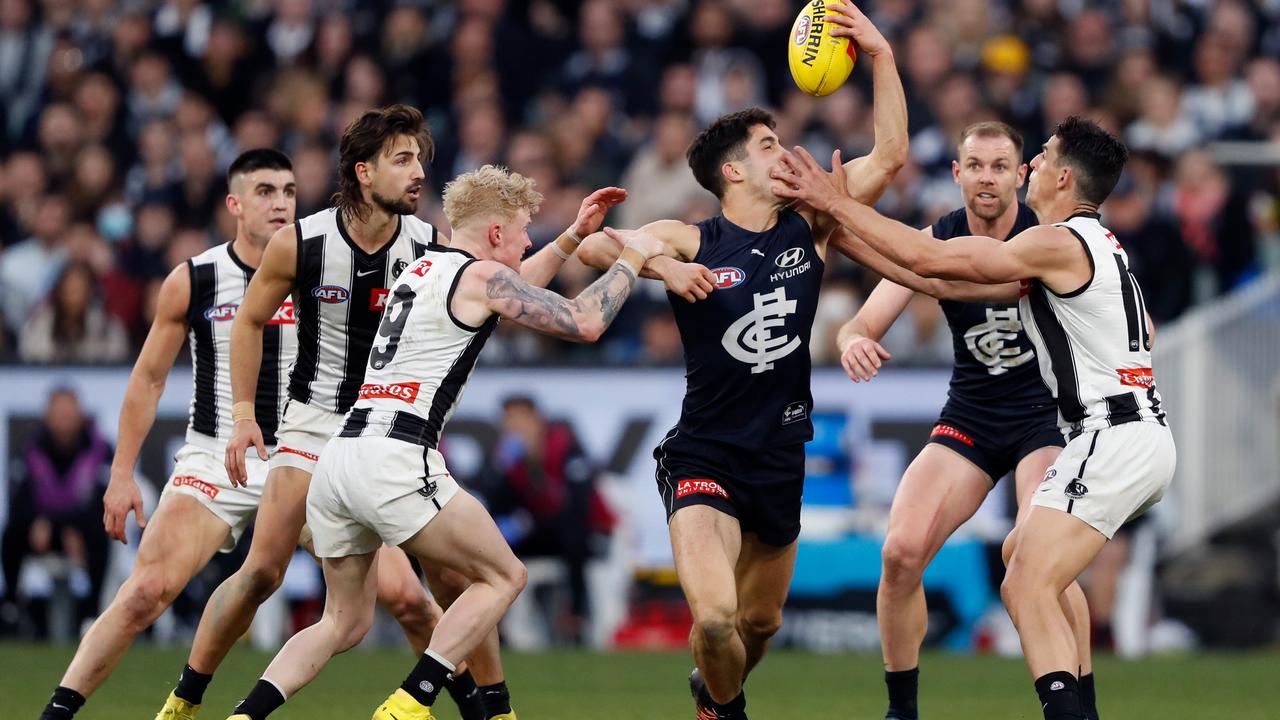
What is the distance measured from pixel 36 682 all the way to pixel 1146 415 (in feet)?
23.2

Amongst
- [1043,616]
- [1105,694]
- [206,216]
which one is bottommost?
[1105,694]

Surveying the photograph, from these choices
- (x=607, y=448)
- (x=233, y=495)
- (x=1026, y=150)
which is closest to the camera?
(x=233, y=495)

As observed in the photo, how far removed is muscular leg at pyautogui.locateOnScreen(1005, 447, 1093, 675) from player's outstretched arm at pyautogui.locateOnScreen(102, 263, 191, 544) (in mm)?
4105

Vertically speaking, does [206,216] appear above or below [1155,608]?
above

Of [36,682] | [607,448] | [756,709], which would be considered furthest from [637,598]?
[36,682]

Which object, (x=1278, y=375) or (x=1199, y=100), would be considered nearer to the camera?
(x=1278, y=375)

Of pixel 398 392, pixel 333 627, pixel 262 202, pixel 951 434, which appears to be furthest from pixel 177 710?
pixel 951 434

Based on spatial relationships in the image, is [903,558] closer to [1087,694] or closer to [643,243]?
[1087,694]

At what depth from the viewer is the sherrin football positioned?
26.8 feet

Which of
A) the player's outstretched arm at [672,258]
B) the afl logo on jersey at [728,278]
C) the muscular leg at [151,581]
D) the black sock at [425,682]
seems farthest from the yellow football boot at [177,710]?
the afl logo on jersey at [728,278]

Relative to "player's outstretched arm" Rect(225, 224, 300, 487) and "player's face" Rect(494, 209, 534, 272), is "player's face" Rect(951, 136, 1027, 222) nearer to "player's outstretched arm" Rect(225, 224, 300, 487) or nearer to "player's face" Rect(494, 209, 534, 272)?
"player's face" Rect(494, 209, 534, 272)

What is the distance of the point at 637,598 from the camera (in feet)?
47.3

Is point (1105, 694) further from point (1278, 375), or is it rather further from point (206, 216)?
point (206, 216)

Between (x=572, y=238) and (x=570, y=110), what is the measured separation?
29.1 feet
